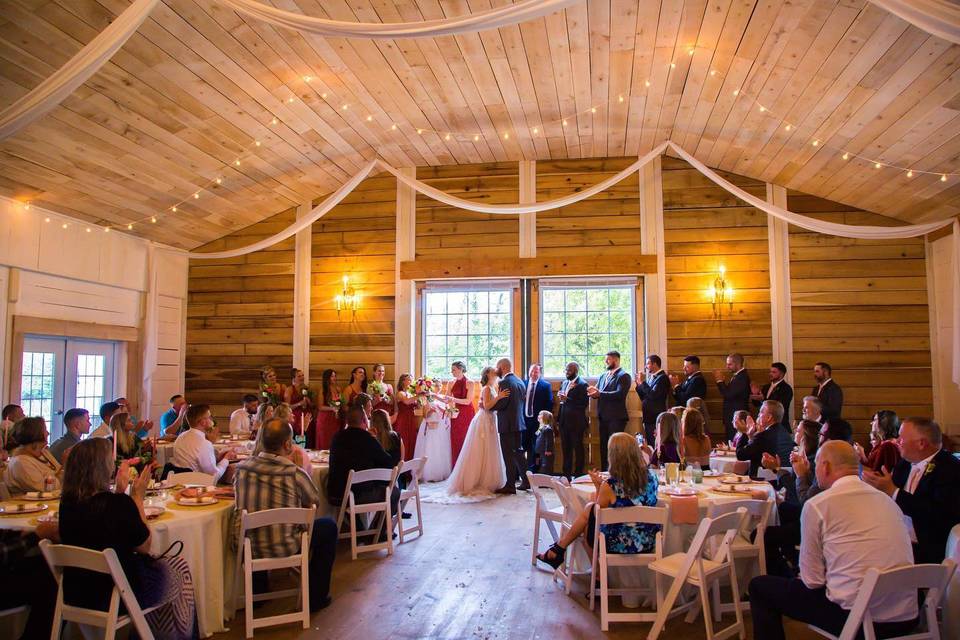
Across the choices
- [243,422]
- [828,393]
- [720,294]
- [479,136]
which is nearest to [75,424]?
[243,422]

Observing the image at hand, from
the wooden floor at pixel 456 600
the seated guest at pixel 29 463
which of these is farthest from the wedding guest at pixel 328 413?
the seated guest at pixel 29 463

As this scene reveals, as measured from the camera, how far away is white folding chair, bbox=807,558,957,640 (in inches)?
104

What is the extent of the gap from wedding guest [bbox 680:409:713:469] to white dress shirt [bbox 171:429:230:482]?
3.48m

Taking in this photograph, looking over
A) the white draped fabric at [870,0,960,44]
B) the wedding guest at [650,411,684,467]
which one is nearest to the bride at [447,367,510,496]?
the wedding guest at [650,411,684,467]

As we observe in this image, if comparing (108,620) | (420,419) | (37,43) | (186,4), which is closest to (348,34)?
(186,4)

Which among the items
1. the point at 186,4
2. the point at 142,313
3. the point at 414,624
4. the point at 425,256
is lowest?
the point at 414,624

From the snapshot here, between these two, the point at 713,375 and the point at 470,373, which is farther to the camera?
the point at 470,373

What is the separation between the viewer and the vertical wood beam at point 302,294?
33.1 ft

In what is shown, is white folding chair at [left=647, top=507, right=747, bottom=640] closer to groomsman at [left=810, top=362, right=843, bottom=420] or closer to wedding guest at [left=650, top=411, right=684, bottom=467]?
wedding guest at [left=650, top=411, right=684, bottom=467]

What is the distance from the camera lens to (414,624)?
13.1 feet

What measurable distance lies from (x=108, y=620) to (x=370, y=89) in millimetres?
5598

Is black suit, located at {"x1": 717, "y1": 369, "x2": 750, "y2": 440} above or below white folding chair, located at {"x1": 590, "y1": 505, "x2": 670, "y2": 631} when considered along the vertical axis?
above

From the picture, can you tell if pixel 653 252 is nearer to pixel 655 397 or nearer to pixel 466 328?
pixel 655 397

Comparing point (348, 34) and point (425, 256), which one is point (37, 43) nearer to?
point (348, 34)
